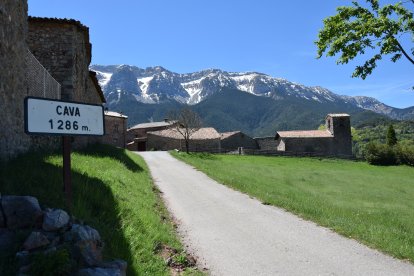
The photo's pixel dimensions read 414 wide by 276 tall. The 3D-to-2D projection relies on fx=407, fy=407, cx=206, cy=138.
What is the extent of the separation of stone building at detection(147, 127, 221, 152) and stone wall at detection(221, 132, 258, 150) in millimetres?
6154

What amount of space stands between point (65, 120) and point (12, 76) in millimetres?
3857

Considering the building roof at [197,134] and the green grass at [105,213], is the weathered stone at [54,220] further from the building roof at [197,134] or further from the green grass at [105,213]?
the building roof at [197,134]

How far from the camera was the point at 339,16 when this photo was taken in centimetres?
1598

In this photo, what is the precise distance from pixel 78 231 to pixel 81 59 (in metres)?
19.7

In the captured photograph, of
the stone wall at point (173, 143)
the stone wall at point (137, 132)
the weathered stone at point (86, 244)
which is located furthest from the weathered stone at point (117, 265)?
the stone wall at point (137, 132)

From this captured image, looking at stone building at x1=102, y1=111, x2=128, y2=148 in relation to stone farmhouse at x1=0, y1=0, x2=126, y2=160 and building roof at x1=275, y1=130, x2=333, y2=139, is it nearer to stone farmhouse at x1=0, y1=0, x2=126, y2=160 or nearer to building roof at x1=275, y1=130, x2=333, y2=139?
building roof at x1=275, y1=130, x2=333, y2=139

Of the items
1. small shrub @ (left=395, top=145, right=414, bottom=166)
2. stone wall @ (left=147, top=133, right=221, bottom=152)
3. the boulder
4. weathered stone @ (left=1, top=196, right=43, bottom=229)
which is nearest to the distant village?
weathered stone @ (left=1, top=196, right=43, bottom=229)

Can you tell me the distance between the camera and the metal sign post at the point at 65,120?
18.7 feet

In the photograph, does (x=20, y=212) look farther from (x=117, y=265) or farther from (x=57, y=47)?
(x=57, y=47)

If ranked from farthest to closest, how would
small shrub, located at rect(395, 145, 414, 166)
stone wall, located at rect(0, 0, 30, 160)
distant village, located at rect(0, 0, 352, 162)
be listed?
small shrub, located at rect(395, 145, 414, 166) → distant village, located at rect(0, 0, 352, 162) → stone wall, located at rect(0, 0, 30, 160)

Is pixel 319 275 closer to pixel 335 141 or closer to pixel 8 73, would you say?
pixel 8 73

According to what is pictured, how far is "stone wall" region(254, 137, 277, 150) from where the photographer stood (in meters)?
87.6

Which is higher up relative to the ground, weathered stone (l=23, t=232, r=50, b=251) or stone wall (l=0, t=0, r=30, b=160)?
stone wall (l=0, t=0, r=30, b=160)

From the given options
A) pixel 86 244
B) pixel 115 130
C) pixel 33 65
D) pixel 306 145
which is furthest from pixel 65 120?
pixel 306 145
